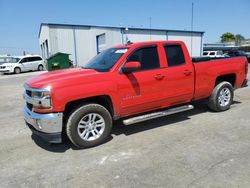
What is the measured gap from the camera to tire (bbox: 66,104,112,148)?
4148mm

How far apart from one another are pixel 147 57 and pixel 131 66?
0.70 m

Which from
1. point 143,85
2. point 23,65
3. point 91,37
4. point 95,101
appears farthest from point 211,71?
point 91,37

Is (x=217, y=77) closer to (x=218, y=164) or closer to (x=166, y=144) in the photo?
(x=166, y=144)

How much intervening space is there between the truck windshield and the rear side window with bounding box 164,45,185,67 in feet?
3.35

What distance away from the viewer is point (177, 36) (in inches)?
1066

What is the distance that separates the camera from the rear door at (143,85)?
15.0 feet

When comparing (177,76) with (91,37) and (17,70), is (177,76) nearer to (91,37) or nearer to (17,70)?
(17,70)

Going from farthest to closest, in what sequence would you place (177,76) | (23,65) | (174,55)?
(23,65), (174,55), (177,76)

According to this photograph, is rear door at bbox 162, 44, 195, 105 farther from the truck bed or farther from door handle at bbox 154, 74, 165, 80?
the truck bed

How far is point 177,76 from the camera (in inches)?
205

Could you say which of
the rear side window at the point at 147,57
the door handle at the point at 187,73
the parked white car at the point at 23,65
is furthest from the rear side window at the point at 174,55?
the parked white car at the point at 23,65

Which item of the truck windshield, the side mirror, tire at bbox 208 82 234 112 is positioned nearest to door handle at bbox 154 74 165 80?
the side mirror

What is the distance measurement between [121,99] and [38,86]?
152 cm

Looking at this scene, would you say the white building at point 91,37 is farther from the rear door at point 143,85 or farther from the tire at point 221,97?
the rear door at point 143,85
